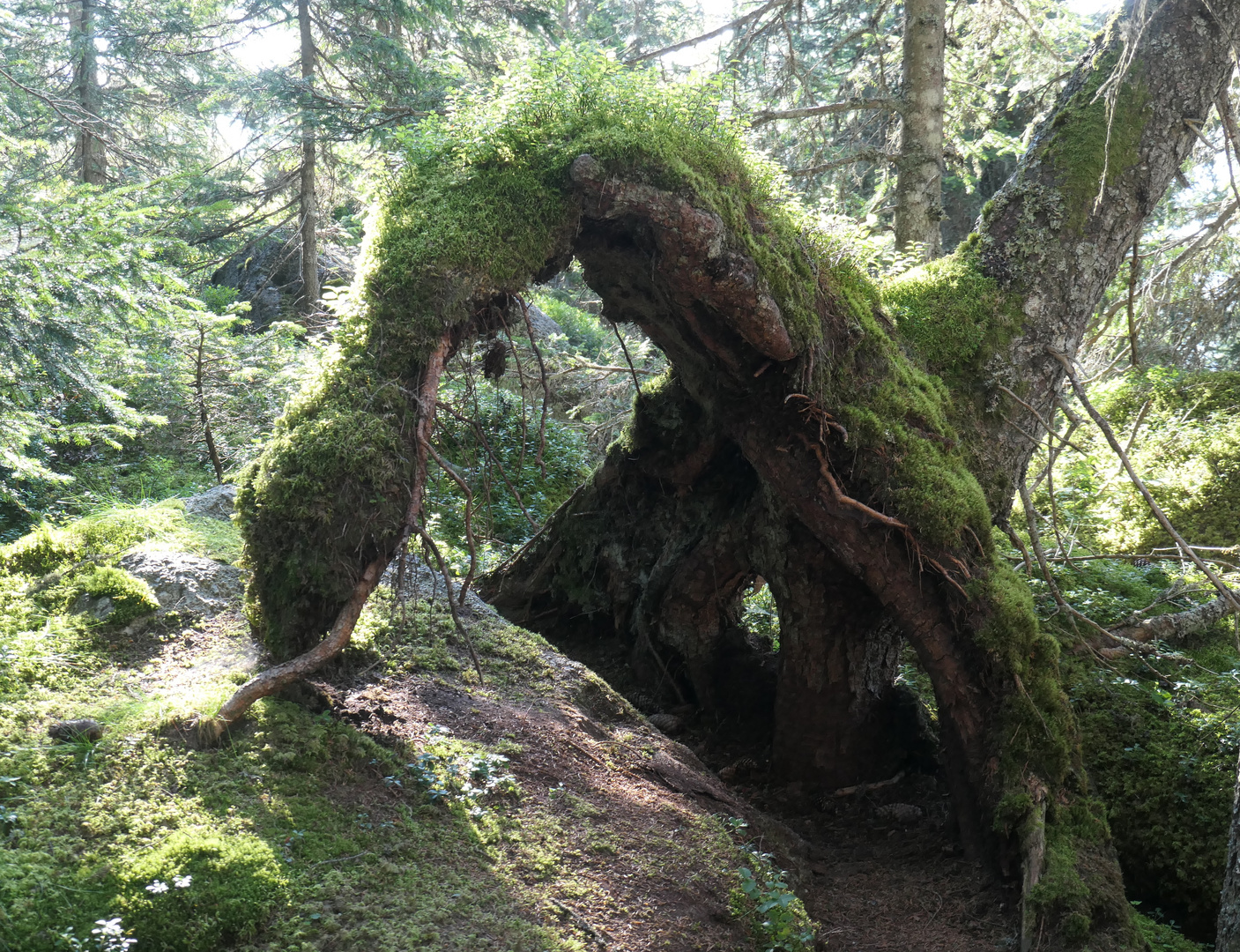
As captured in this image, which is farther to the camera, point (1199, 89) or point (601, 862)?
point (1199, 89)

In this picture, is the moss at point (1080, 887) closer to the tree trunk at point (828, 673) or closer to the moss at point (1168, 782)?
the moss at point (1168, 782)

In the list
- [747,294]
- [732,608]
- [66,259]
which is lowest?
[732,608]

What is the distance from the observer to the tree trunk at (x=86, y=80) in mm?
13391

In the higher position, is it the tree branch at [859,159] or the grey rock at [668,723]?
the tree branch at [859,159]

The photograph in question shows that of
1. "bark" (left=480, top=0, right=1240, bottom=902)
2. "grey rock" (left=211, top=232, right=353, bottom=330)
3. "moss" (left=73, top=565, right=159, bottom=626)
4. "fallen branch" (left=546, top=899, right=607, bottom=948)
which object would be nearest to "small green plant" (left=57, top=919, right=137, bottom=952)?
"fallen branch" (left=546, top=899, right=607, bottom=948)

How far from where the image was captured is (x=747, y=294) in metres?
4.16

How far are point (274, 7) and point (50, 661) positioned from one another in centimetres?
1180

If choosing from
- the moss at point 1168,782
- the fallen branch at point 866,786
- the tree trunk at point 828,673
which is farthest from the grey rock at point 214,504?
the moss at point 1168,782

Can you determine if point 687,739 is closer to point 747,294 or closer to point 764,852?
point 764,852

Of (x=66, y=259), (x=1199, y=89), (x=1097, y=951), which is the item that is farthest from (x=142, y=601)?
(x=1199, y=89)

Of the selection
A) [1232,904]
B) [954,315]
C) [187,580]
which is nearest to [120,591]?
[187,580]

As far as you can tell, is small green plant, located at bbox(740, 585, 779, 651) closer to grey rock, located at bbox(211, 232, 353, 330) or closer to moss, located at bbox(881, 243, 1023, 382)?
moss, located at bbox(881, 243, 1023, 382)

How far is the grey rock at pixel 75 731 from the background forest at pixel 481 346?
157mm

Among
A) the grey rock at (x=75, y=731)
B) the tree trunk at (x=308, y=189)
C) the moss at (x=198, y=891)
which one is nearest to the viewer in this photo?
the moss at (x=198, y=891)
